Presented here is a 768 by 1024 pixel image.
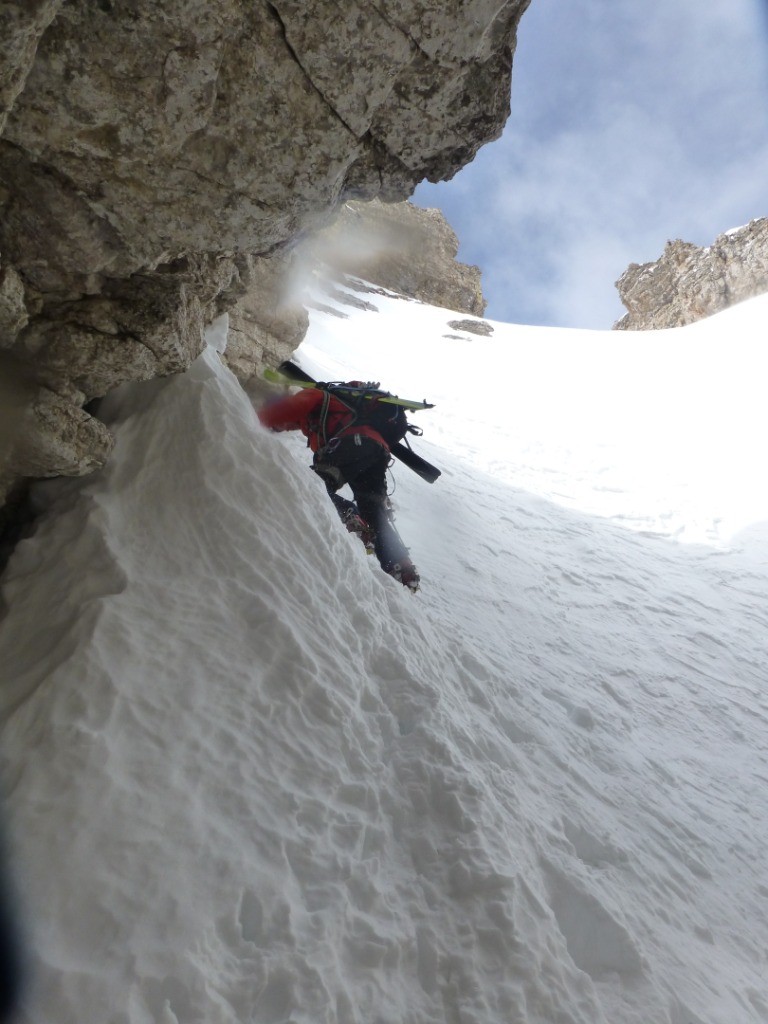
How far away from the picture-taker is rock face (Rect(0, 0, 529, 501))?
6.52ft

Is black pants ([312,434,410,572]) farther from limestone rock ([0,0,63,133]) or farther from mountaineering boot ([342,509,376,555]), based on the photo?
limestone rock ([0,0,63,133])

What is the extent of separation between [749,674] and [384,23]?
262 inches

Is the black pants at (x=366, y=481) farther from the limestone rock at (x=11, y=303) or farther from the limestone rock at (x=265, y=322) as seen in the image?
the limestone rock at (x=11, y=303)

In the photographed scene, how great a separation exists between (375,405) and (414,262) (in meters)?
56.6

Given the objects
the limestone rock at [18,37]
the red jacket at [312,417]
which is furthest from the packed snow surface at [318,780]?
the limestone rock at [18,37]

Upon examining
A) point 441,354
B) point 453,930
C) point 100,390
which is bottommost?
point 453,930

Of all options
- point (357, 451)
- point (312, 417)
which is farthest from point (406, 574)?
point (312, 417)

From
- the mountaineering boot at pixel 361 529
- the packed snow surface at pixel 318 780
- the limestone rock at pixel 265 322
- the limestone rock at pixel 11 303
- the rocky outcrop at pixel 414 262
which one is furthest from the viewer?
the rocky outcrop at pixel 414 262

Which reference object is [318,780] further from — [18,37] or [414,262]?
[414,262]

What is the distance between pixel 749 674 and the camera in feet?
20.6

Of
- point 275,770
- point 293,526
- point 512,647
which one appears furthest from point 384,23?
point 512,647

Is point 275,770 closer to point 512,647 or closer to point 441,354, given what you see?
point 512,647

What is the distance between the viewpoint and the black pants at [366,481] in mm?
5379

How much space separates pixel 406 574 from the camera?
5.29 meters
